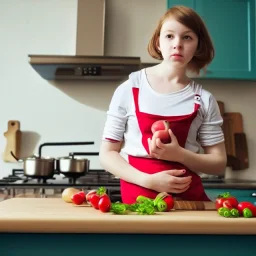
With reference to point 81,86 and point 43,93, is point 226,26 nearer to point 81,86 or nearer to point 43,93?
point 81,86

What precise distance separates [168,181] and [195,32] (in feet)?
1.22

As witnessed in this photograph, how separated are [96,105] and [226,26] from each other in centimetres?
93

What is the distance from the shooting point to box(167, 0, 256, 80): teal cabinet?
252 centimetres

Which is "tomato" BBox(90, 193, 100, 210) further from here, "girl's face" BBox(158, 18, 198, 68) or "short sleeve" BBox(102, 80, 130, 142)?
"girl's face" BBox(158, 18, 198, 68)

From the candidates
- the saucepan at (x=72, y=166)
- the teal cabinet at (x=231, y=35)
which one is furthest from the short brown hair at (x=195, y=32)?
the teal cabinet at (x=231, y=35)

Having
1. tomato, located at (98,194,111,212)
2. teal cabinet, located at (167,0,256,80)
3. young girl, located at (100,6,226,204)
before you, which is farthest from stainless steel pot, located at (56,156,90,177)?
tomato, located at (98,194,111,212)

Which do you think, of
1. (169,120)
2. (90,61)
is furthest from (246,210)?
(90,61)

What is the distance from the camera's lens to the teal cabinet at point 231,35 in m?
2.52

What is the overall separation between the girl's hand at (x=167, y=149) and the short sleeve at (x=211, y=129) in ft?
0.41

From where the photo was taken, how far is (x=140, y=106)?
108 cm

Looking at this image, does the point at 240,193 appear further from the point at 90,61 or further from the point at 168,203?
the point at 168,203

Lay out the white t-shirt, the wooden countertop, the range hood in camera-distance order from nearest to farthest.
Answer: the wooden countertop
the white t-shirt
the range hood

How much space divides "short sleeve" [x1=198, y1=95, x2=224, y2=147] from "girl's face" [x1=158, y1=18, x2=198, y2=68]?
5.7 inches

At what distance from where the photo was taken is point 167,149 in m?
0.96
